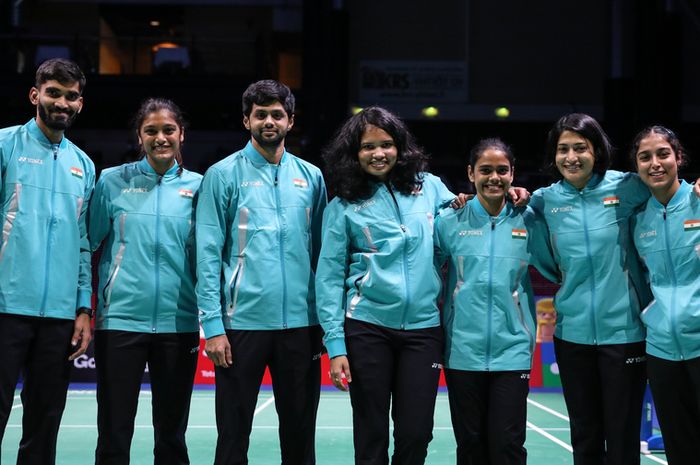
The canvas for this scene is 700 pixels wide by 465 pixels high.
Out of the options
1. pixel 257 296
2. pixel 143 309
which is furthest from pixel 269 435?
pixel 257 296

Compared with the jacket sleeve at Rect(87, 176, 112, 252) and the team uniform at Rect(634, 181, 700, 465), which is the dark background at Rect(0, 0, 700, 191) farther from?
the team uniform at Rect(634, 181, 700, 465)

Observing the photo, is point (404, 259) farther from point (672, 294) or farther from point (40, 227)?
point (40, 227)

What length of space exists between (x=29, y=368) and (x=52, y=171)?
3.28 feet

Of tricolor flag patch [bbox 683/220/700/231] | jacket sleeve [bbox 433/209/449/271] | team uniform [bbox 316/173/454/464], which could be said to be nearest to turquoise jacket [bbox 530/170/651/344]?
tricolor flag patch [bbox 683/220/700/231]

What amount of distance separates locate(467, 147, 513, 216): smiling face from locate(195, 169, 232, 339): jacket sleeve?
4.25ft

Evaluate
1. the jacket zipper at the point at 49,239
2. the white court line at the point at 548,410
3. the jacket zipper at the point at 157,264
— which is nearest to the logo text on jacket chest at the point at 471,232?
the jacket zipper at the point at 157,264

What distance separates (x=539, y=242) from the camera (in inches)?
176

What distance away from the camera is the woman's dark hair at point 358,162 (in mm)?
4211

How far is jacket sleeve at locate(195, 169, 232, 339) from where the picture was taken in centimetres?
412

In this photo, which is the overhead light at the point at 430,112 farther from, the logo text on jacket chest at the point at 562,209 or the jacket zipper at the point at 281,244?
the jacket zipper at the point at 281,244

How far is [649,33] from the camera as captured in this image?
60.0ft

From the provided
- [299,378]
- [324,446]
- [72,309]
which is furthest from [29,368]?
[324,446]

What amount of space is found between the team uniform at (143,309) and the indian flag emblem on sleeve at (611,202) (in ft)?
7.16

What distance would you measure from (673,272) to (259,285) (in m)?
2.05
